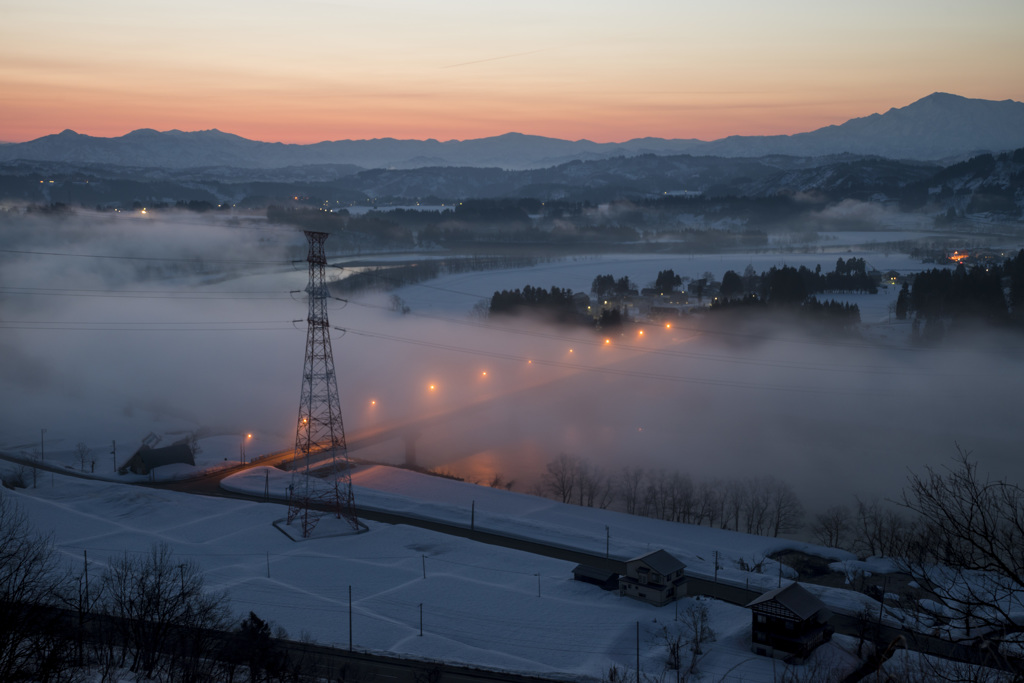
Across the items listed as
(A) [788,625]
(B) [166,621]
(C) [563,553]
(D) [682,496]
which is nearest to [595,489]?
(D) [682,496]

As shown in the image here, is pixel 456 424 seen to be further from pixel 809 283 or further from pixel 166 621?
pixel 809 283

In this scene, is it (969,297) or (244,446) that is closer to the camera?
(244,446)

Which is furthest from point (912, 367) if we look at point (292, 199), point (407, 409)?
point (292, 199)

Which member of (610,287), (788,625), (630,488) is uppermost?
(610,287)

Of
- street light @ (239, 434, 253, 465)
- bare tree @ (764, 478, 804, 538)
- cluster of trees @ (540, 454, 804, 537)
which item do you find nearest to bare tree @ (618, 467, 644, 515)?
cluster of trees @ (540, 454, 804, 537)

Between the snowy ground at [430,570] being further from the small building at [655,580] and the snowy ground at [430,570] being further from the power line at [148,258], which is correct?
the power line at [148,258]

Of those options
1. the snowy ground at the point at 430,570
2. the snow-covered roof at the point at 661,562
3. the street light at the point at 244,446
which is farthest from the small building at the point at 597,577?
the street light at the point at 244,446

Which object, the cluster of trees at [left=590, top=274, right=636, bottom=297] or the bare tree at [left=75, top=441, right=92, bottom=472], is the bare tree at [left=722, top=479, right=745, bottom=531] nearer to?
the bare tree at [left=75, top=441, right=92, bottom=472]
